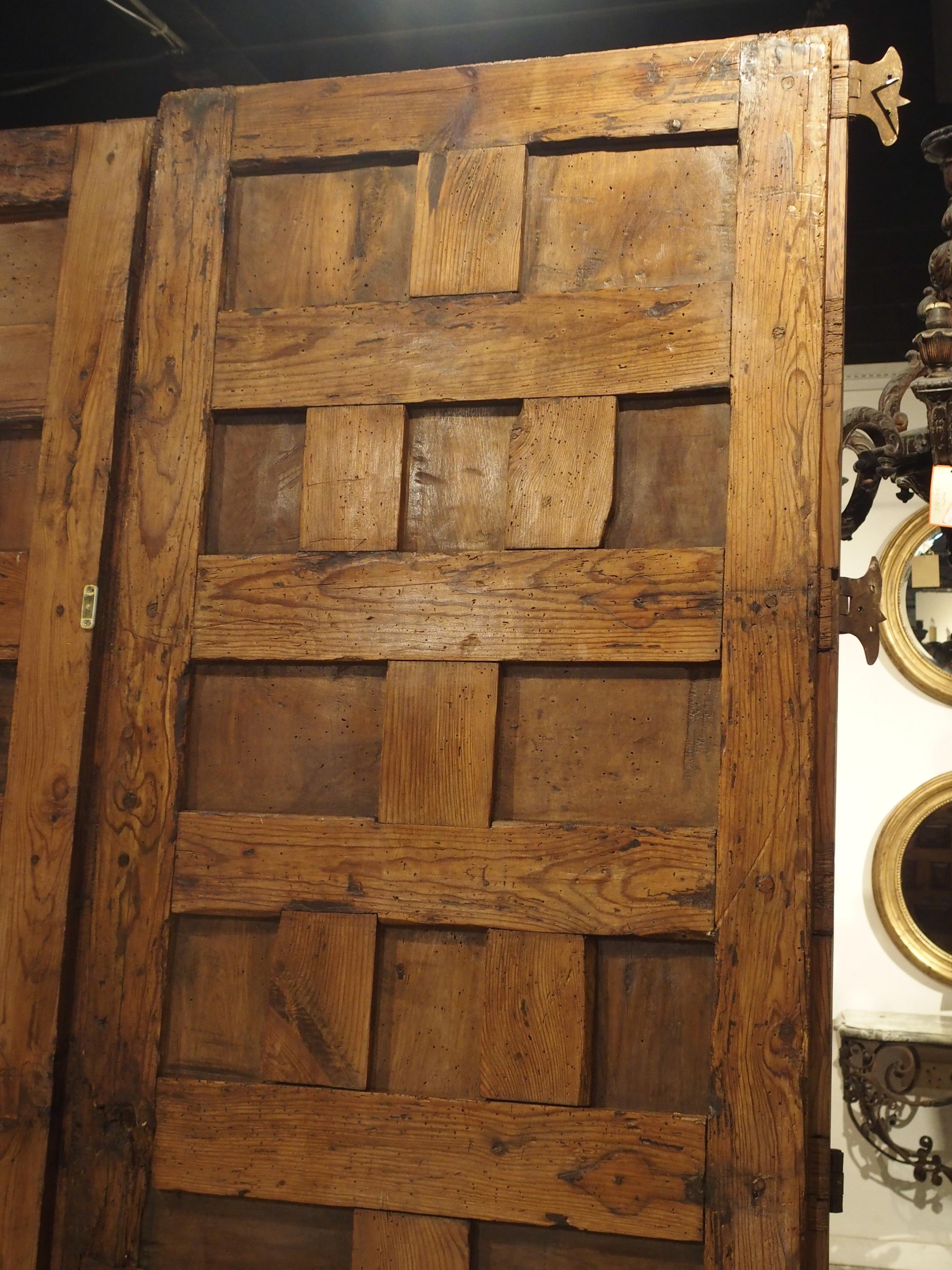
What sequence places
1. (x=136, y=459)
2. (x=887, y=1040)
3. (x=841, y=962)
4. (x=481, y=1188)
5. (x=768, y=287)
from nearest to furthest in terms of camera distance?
(x=481, y=1188) < (x=768, y=287) < (x=136, y=459) < (x=887, y=1040) < (x=841, y=962)

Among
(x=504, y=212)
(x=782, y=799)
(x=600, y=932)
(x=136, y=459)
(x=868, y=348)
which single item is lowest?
(x=600, y=932)

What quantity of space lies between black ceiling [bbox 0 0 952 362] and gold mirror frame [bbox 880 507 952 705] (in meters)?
1.55

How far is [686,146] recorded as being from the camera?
1.86 metres

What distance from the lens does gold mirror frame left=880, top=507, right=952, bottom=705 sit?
4320mm

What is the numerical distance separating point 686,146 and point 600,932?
1238mm

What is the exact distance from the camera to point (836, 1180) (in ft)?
5.43

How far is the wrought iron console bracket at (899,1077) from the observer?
158 inches

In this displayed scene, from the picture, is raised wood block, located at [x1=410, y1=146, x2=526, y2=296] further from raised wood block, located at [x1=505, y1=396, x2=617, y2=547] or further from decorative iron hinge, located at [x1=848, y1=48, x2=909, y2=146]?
decorative iron hinge, located at [x1=848, y1=48, x2=909, y2=146]

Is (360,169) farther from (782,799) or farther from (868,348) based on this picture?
(868,348)

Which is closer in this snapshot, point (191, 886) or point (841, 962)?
point (191, 886)

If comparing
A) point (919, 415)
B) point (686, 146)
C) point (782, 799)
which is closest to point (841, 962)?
point (919, 415)

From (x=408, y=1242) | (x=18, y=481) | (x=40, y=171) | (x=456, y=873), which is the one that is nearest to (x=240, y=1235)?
(x=408, y=1242)

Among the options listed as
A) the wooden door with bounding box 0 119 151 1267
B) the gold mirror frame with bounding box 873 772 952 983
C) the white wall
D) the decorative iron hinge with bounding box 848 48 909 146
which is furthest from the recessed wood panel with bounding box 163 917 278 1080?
the gold mirror frame with bounding box 873 772 952 983

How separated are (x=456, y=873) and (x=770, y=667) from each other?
1.83ft
